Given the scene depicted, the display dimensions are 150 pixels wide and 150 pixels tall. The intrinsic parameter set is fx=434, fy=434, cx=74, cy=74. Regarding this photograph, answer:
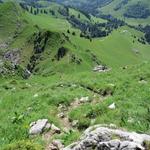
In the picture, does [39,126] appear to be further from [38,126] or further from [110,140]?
[110,140]

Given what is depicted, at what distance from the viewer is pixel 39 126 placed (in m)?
26.0

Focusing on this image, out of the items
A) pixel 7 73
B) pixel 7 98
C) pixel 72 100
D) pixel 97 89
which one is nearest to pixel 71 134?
pixel 72 100

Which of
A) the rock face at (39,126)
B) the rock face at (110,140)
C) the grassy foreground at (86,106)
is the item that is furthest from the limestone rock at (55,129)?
the rock face at (110,140)

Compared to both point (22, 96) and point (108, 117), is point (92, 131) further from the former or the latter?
point (22, 96)

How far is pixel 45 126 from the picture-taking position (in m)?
25.8

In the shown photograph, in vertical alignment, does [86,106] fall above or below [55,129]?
below

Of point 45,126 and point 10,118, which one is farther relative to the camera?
point 10,118

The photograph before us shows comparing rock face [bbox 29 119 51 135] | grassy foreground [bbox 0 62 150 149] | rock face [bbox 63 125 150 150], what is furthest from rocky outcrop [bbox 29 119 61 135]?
rock face [bbox 63 125 150 150]

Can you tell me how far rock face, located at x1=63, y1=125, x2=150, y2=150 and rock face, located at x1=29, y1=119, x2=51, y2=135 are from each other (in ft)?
19.2

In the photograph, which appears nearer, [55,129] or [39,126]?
[55,129]

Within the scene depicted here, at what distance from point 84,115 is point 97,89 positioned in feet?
23.6

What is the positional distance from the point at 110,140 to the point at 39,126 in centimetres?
798

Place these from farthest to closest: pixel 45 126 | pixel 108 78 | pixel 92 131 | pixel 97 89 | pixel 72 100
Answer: pixel 108 78, pixel 97 89, pixel 72 100, pixel 45 126, pixel 92 131

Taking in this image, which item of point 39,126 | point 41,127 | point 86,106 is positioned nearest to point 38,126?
point 39,126
